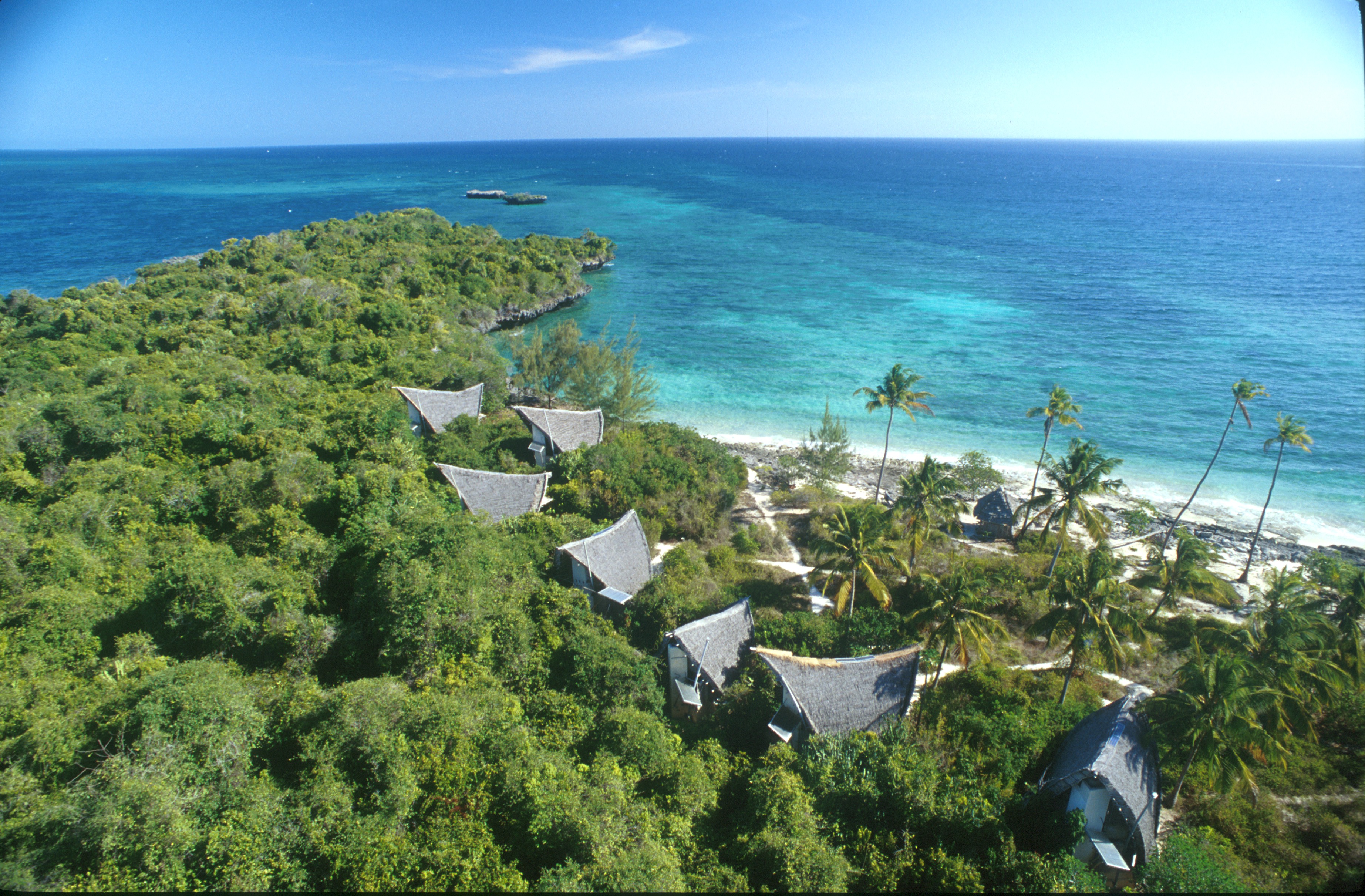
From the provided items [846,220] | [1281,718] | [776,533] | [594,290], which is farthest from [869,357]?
[846,220]

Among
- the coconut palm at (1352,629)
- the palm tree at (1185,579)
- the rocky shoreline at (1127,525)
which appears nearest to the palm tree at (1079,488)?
the palm tree at (1185,579)

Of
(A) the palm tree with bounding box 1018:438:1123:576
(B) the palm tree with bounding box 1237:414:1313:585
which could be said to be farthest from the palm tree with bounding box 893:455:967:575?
(B) the palm tree with bounding box 1237:414:1313:585

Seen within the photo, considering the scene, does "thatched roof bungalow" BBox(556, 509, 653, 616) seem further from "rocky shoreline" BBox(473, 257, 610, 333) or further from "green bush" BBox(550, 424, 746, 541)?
"rocky shoreline" BBox(473, 257, 610, 333)

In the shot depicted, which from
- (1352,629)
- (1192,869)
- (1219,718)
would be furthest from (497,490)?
(1352,629)

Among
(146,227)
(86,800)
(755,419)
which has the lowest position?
(755,419)

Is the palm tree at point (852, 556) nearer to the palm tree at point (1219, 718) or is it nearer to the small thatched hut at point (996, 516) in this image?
the palm tree at point (1219, 718)

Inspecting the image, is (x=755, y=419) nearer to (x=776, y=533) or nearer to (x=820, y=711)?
(x=776, y=533)
